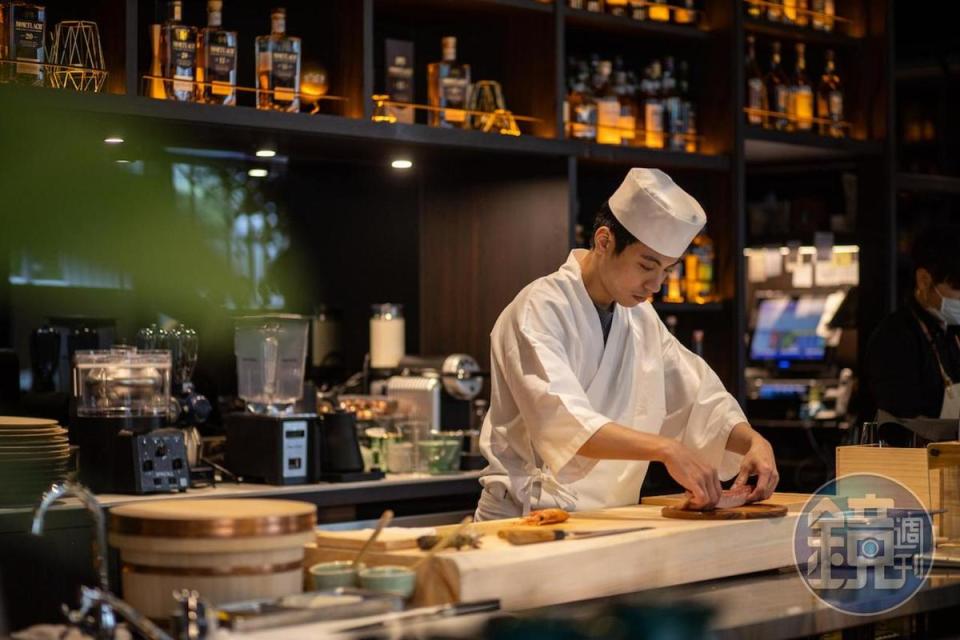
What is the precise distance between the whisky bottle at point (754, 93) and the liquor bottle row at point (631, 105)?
0.88 ft

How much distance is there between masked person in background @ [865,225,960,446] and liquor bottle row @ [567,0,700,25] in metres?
1.19

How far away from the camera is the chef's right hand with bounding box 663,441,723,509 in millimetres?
2605

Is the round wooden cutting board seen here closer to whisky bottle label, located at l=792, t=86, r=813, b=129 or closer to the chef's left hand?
the chef's left hand

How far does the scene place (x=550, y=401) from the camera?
2.90 m

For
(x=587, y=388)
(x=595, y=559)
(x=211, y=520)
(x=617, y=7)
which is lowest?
(x=595, y=559)

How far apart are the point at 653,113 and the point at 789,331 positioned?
3120 mm

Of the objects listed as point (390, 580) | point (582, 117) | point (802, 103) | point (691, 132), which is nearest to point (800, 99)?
point (802, 103)

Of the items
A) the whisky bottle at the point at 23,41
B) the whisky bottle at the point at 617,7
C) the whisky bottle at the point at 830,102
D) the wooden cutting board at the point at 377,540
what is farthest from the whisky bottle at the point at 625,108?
the wooden cutting board at the point at 377,540

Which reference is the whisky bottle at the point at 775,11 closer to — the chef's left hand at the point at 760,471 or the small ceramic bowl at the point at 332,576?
the chef's left hand at the point at 760,471

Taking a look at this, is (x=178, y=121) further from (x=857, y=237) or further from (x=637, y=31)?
(x=857, y=237)

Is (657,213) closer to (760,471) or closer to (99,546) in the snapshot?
(760,471)

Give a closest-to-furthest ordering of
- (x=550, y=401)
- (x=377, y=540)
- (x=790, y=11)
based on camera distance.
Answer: (x=377, y=540), (x=550, y=401), (x=790, y=11)

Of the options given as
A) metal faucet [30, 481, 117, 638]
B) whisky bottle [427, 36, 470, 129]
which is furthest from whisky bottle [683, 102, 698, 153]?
metal faucet [30, 481, 117, 638]

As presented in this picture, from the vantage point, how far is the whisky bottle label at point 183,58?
4066mm
